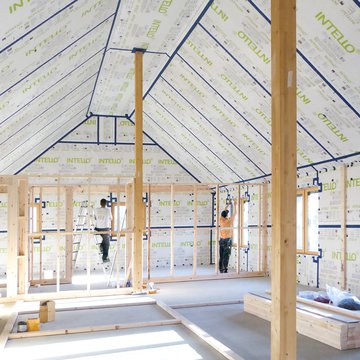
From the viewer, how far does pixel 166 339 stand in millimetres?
5531

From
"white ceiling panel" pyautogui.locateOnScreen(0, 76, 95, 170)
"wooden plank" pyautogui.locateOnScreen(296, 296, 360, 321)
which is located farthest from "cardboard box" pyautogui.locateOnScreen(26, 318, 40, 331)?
"white ceiling panel" pyautogui.locateOnScreen(0, 76, 95, 170)

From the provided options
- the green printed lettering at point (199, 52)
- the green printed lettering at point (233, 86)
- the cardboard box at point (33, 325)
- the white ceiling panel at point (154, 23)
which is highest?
the white ceiling panel at point (154, 23)

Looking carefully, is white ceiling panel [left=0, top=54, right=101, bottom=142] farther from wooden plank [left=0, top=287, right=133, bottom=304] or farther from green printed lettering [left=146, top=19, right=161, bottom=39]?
wooden plank [left=0, top=287, right=133, bottom=304]

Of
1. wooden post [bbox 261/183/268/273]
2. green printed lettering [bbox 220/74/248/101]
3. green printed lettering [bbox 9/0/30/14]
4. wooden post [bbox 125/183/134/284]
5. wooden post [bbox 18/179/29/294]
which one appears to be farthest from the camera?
wooden post [bbox 261/183/268/273]

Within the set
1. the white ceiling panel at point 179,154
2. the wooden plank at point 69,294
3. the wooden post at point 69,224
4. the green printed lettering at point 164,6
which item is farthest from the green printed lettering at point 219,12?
the white ceiling panel at point 179,154

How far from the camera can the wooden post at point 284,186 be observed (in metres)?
3.93

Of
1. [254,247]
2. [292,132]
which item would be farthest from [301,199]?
[292,132]

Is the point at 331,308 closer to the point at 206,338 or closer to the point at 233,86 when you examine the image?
the point at 206,338

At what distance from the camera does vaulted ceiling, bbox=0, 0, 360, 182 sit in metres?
5.50

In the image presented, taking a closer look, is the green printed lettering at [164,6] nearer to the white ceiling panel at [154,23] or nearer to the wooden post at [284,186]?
the white ceiling panel at [154,23]

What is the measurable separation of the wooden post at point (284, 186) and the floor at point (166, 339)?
1092 mm

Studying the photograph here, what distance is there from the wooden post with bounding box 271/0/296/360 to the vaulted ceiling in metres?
1.61

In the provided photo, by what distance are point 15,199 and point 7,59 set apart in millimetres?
3446

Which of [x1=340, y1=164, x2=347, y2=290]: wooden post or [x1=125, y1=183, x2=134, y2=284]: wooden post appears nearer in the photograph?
[x1=340, y1=164, x2=347, y2=290]: wooden post
